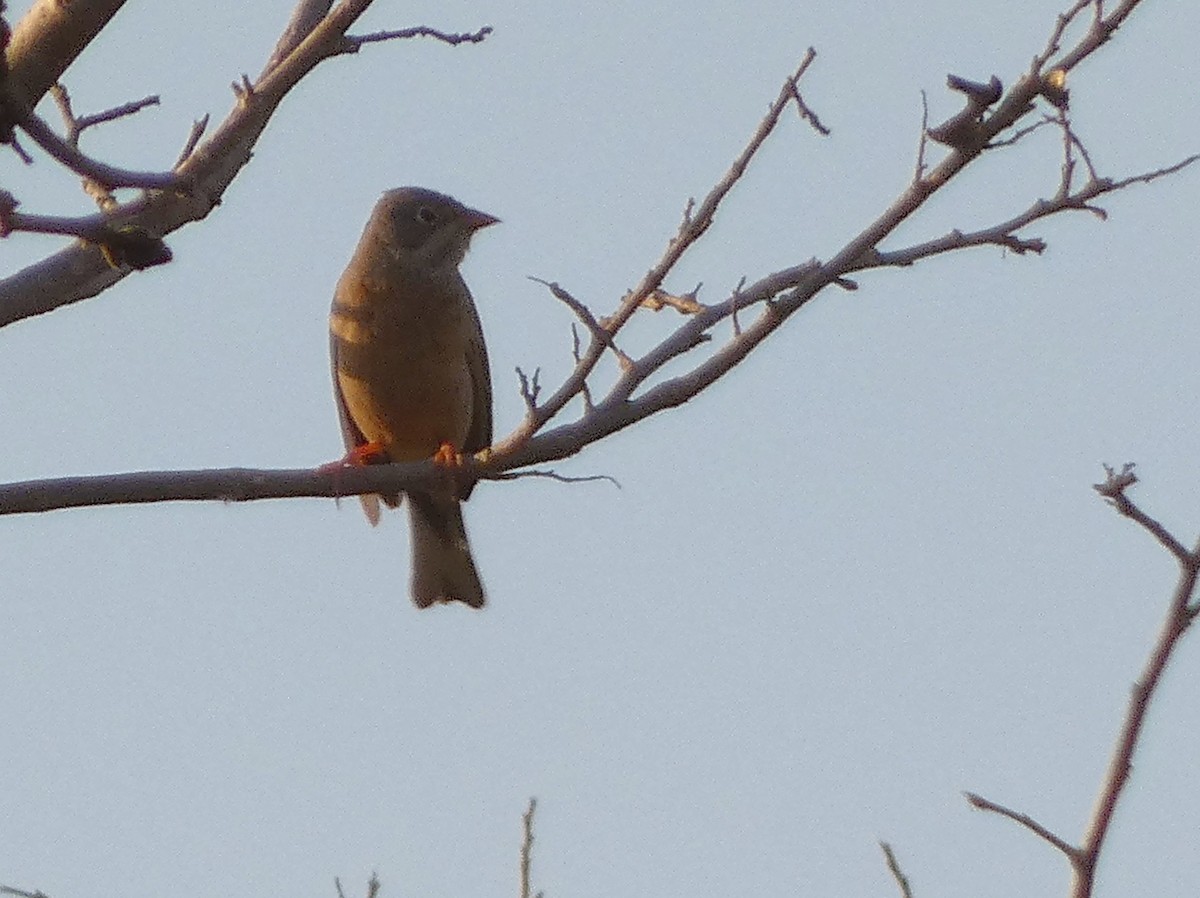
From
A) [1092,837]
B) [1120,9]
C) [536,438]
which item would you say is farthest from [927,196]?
[1092,837]

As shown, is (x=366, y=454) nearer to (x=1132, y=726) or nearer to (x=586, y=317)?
(x=586, y=317)

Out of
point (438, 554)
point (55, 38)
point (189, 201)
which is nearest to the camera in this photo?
point (55, 38)

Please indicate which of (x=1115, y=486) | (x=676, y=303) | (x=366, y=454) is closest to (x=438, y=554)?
(x=366, y=454)

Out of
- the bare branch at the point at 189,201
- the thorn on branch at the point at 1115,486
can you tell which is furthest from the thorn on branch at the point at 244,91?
the thorn on branch at the point at 1115,486

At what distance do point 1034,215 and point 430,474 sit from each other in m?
1.81

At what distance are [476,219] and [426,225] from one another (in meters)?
0.22

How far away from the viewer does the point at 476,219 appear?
868 cm

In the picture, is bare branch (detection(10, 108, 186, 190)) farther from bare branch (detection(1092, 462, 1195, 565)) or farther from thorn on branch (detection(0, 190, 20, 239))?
bare branch (detection(1092, 462, 1195, 565))

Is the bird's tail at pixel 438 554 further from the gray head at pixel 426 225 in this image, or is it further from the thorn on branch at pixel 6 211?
the thorn on branch at pixel 6 211

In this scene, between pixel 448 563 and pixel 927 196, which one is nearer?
pixel 927 196

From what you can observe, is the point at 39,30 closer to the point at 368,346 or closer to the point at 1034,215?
the point at 1034,215

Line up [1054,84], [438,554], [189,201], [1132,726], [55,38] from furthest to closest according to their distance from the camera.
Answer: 1. [438,554]
2. [189,201]
3. [1054,84]
4. [55,38]
5. [1132,726]

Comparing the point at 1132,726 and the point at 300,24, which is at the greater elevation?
the point at 300,24

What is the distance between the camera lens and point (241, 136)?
15.2 feet
